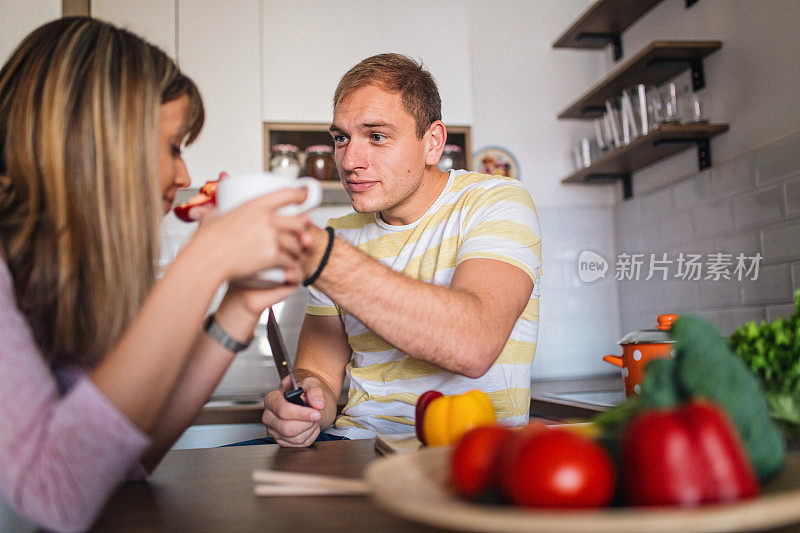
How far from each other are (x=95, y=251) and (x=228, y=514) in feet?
1.05

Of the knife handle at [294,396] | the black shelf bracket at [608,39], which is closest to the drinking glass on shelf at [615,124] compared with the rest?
the black shelf bracket at [608,39]

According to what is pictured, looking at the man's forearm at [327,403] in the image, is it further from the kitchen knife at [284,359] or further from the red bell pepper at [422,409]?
the red bell pepper at [422,409]

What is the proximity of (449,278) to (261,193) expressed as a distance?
749 mm

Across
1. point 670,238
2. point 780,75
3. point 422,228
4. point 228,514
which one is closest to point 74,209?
point 228,514

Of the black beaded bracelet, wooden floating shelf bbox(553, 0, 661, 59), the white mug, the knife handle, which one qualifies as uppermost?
wooden floating shelf bbox(553, 0, 661, 59)

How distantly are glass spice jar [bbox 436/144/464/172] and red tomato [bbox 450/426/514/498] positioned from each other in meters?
2.25

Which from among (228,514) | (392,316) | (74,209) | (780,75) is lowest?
(228,514)

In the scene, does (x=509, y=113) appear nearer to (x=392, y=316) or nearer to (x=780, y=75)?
(x=780, y=75)

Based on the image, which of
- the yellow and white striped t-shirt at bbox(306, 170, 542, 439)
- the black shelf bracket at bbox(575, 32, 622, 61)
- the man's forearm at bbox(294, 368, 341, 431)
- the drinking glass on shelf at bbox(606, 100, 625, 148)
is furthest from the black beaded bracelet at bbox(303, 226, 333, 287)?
the black shelf bracket at bbox(575, 32, 622, 61)

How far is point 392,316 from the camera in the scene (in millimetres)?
965

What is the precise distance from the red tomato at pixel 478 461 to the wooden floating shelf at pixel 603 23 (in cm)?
249

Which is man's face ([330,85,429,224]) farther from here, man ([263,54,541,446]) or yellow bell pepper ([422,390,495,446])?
yellow bell pepper ([422,390,495,446])

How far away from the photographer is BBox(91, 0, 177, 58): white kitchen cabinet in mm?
2557

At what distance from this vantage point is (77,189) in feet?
2.35
